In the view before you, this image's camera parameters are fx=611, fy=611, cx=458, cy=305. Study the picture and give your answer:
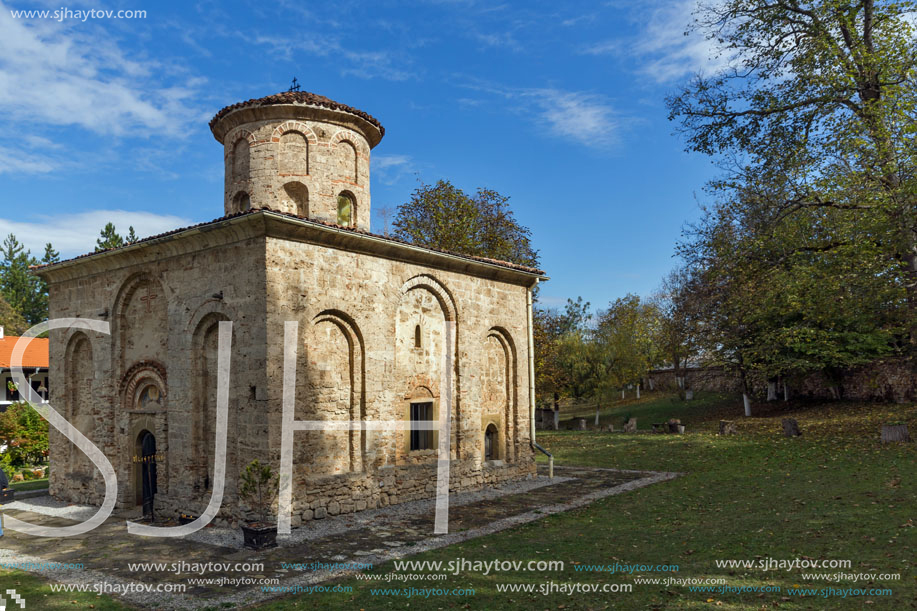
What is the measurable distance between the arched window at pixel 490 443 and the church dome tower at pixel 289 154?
719 centimetres

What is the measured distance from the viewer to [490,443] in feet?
57.5

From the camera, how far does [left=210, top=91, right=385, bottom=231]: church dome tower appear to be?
15.6 metres

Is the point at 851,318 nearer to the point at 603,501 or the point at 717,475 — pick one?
the point at 717,475

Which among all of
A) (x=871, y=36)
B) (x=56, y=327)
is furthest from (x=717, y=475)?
(x=56, y=327)

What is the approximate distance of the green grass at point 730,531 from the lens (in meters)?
7.74

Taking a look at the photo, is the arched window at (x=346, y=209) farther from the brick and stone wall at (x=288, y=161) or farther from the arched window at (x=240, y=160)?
the arched window at (x=240, y=160)

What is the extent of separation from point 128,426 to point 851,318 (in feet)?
77.0

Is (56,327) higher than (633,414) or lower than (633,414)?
higher

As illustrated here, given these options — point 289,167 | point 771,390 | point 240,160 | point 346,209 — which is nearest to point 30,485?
point 240,160

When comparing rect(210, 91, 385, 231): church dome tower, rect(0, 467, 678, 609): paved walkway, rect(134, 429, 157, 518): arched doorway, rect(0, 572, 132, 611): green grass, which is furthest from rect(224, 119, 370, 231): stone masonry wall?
rect(0, 572, 132, 611): green grass

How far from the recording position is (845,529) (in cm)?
1012

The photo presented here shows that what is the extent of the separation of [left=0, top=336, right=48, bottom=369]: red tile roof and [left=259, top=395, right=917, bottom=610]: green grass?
2522 cm

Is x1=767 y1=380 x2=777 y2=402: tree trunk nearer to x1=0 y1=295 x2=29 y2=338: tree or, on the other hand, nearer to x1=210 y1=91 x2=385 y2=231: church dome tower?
x1=210 y1=91 x2=385 y2=231: church dome tower

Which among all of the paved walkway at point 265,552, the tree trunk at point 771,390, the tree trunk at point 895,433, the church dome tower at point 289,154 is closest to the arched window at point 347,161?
the church dome tower at point 289,154
